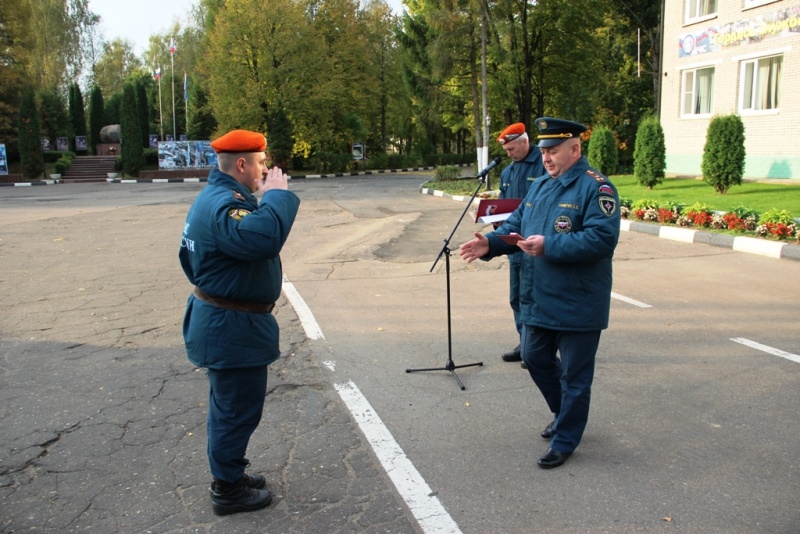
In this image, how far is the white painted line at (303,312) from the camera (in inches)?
250

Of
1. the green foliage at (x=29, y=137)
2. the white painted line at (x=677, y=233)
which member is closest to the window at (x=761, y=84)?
the white painted line at (x=677, y=233)

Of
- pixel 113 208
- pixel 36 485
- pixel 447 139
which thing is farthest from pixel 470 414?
pixel 447 139

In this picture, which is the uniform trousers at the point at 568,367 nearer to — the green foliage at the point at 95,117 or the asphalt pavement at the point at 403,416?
the asphalt pavement at the point at 403,416

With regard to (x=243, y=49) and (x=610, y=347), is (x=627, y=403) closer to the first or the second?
(x=610, y=347)

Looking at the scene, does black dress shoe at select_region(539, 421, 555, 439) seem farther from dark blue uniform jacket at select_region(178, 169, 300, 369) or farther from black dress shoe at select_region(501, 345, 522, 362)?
dark blue uniform jacket at select_region(178, 169, 300, 369)

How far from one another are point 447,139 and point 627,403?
59.8 m

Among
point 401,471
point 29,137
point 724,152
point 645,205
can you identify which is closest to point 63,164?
point 29,137

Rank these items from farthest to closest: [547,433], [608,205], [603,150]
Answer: [603,150] < [547,433] < [608,205]

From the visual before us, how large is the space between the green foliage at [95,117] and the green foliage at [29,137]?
12.3 m

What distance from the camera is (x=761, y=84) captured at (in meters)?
19.8

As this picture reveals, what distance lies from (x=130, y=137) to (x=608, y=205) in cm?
4220

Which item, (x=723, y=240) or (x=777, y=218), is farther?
(x=723, y=240)

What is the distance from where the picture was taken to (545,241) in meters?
3.47

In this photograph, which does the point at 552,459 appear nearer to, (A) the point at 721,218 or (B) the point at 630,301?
(B) the point at 630,301
